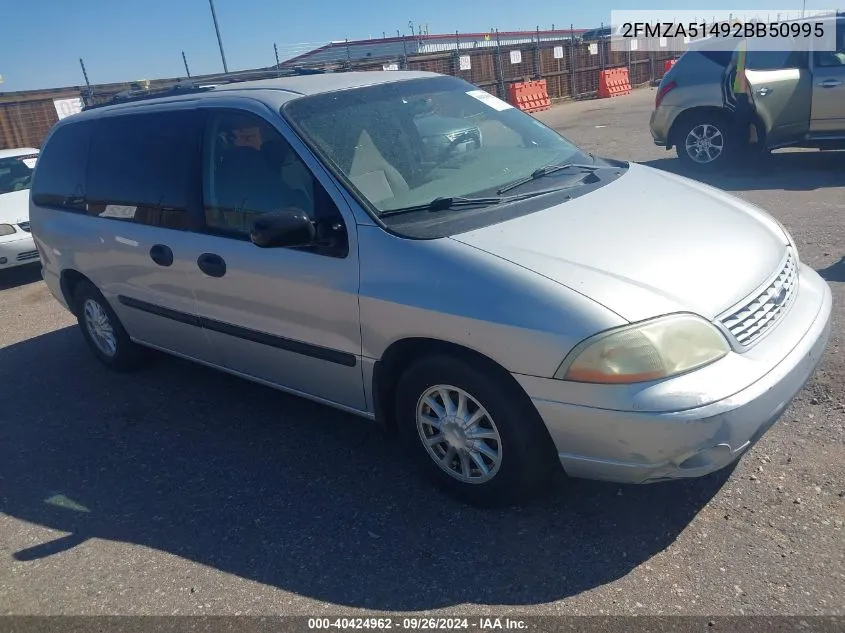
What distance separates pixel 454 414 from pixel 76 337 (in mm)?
4635

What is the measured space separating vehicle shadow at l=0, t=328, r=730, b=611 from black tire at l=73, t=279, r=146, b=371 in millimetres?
333

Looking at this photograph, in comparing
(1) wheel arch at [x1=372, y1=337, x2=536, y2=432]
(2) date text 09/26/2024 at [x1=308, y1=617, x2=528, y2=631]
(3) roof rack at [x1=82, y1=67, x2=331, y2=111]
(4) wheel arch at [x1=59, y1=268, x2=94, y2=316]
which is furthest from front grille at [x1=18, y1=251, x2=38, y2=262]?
(2) date text 09/26/2024 at [x1=308, y1=617, x2=528, y2=631]

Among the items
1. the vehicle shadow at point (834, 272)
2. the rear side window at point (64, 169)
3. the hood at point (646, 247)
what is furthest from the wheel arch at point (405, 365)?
the vehicle shadow at point (834, 272)

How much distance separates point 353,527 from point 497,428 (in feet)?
2.74

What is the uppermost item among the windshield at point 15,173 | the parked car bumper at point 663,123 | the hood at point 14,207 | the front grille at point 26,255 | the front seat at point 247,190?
the front seat at point 247,190

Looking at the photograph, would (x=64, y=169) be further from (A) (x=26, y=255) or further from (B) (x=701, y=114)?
(B) (x=701, y=114)

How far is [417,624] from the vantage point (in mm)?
2693

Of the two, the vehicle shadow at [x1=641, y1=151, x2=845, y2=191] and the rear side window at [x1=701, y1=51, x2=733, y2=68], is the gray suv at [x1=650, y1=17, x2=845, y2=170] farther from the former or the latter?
the vehicle shadow at [x1=641, y1=151, x2=845, y2=191]

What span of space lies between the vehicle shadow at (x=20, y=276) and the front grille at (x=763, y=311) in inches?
341

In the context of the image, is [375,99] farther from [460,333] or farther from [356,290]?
[460,333]

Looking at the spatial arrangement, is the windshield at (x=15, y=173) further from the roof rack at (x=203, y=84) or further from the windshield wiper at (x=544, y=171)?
the windshield wiper at (x=544, y=171)

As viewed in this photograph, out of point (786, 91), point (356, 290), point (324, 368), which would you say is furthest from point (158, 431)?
point (786, 91)

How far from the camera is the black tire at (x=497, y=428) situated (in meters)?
2.93

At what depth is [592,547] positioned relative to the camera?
2.99 metres
